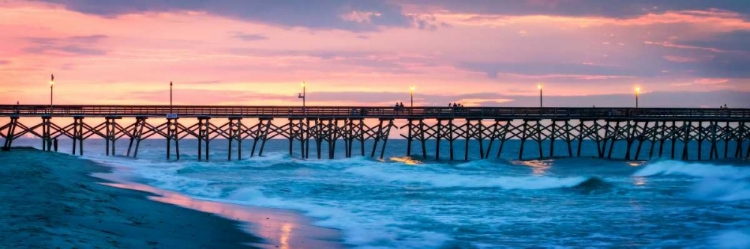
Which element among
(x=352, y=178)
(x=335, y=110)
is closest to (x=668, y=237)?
(x=352, y=178)

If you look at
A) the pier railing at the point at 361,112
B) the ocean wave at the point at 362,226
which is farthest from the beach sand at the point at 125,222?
the pier railing at the point at 361,112

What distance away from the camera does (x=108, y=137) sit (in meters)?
45.5

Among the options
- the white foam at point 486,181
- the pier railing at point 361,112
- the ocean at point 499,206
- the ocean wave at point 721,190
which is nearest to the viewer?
the ocean at point 499,206

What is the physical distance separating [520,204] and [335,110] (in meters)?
27.6

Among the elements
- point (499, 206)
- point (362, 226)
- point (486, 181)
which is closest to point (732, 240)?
point (362, 226)

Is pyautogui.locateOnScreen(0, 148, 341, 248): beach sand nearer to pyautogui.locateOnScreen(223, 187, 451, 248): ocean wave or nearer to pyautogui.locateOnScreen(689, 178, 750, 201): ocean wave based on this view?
pyautogui.locateOnScreen(223, 187, 451, 248): ocean wave

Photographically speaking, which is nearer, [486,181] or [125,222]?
[125,222]

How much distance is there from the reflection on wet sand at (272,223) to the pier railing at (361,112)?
2428 cm

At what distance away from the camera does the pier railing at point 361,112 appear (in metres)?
46.0

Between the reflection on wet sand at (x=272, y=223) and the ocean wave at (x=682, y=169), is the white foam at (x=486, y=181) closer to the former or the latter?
the ocean wave at (x=682, y=169)

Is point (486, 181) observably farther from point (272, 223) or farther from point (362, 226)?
point (272, 223)

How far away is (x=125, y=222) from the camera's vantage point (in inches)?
539

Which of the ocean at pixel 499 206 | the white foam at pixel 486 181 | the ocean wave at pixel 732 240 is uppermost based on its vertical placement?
the ocean wave at pixel 732 240

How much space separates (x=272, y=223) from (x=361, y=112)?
1274 inches
